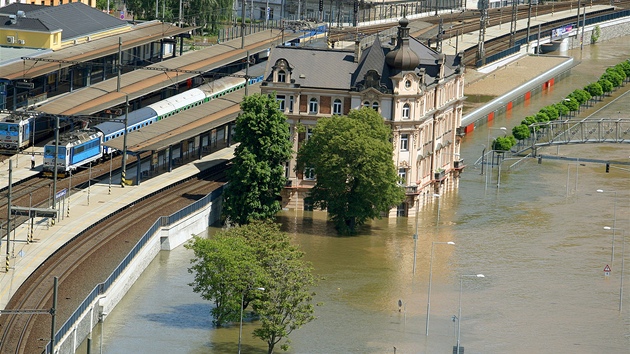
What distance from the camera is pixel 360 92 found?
158 metres

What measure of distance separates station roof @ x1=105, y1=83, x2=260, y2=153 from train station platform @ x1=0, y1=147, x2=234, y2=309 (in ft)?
11.4

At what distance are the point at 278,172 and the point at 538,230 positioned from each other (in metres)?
25.1

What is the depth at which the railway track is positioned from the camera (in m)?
114

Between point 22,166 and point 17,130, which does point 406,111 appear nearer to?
point 22,166

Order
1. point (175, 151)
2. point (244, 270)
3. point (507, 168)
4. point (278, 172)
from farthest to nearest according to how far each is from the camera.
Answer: point (507, 168) → point (175, 151) → point (278, 172) → point (244, 270)

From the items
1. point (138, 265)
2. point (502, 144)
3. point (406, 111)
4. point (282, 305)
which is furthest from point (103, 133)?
point (282, 305)

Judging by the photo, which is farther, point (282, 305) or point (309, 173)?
point (309, 173)

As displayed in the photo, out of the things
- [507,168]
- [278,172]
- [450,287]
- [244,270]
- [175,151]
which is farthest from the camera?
[507,168]

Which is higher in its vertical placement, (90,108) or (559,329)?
(90,108)

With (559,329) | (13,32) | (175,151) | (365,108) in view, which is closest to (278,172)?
(365,108)

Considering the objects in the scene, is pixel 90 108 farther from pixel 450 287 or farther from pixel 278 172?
pixel 450 287

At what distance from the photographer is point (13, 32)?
19675 cm

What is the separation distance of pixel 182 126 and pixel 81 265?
39.9 m

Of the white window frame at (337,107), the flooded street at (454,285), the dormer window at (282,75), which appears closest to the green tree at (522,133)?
the flooded street at (454,285)
